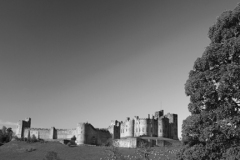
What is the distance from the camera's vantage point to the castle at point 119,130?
96.2 metres

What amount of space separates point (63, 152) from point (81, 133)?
23.5m

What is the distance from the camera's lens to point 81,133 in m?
98.5

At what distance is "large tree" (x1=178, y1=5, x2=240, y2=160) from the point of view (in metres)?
17.1

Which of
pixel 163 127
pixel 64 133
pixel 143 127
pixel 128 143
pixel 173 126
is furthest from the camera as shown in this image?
pixel 64 133

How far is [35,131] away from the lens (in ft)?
359

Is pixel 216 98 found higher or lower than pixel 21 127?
higher

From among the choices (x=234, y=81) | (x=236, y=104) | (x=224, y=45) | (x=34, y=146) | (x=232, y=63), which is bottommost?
(x=34, y=146)

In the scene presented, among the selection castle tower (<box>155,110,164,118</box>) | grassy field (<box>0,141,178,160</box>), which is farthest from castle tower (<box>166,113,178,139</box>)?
grassy field (<box>0,141,178,160</box>)

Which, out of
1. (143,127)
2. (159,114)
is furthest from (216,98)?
(159,114)

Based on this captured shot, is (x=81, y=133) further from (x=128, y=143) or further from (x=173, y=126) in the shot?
(x=173, y=126)

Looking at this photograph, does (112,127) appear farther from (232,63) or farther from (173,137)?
(232,63)

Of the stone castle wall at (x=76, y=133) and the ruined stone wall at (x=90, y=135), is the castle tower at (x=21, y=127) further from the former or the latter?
the ruined stone wall at (x=90, y=135)

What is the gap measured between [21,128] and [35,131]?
19.4 feet

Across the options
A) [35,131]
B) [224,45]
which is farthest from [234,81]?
[35,131]
